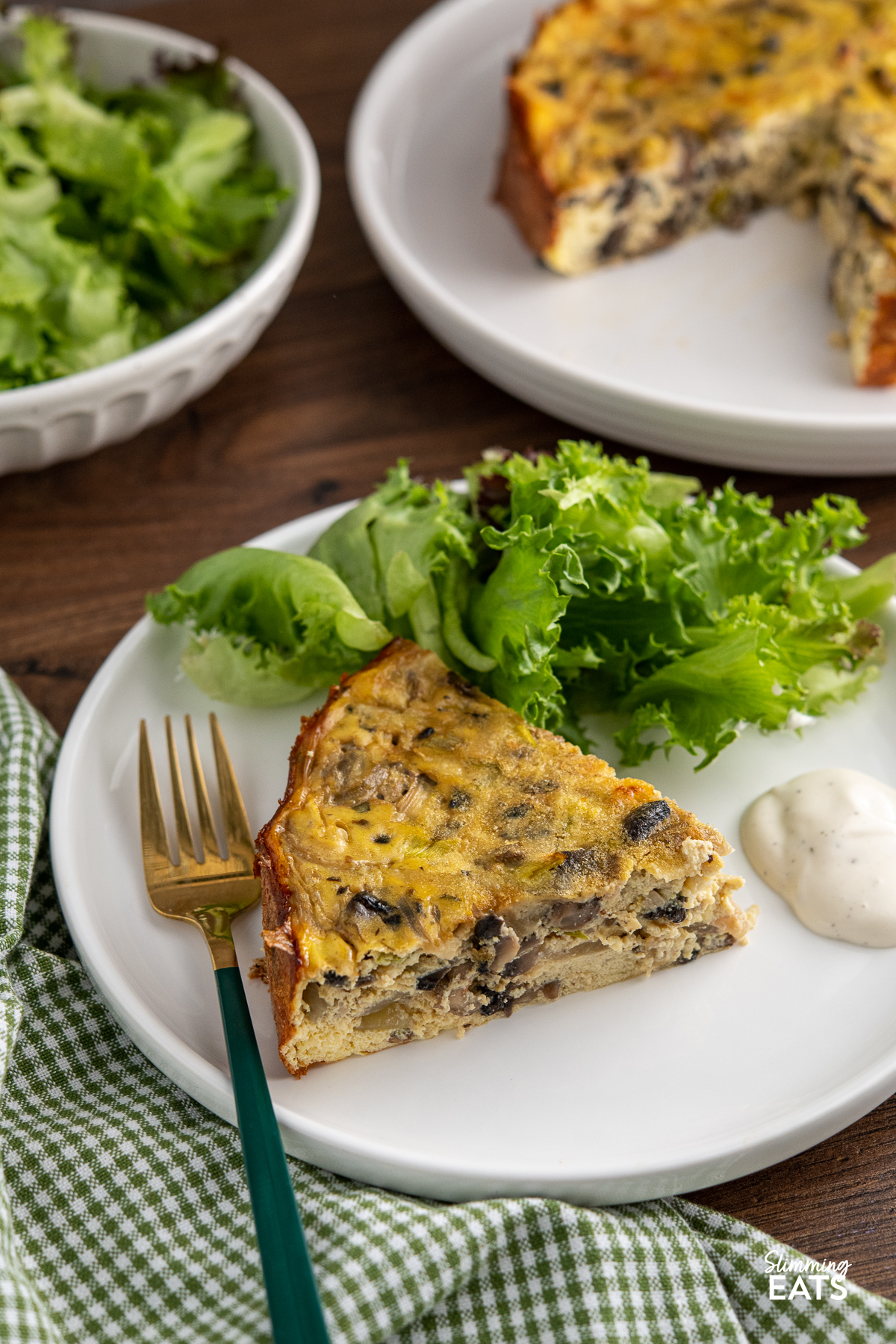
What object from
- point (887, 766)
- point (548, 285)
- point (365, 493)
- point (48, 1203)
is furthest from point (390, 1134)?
point (548, 285)

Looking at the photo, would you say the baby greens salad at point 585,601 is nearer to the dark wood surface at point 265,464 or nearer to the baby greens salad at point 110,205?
the dark wood surface at point 265,464

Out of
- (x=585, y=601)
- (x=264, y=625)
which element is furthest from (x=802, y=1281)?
(x=264, y=625)

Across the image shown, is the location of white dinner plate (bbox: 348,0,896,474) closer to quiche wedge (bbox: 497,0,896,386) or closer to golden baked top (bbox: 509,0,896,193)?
quiche wedge (bbox: 497,0,896,386)

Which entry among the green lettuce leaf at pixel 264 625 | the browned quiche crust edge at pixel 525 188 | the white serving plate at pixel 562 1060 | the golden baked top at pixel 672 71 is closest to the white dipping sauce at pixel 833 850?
the white serving plate at pixel 562 1060

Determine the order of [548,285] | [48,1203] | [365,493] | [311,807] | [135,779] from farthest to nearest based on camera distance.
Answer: [548,285] → [365,493] → [135,779] → [311,807] → [48,1203]

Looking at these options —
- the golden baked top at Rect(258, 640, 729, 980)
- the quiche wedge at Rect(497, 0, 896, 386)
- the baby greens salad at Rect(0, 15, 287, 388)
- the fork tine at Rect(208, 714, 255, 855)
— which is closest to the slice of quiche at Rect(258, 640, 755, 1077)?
the golden baked top at Rect(258, 640, 729, 980)

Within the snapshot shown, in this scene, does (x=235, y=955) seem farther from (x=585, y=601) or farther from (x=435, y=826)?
(x=585, y=601)

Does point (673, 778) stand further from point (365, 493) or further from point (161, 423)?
point (161, 423)
